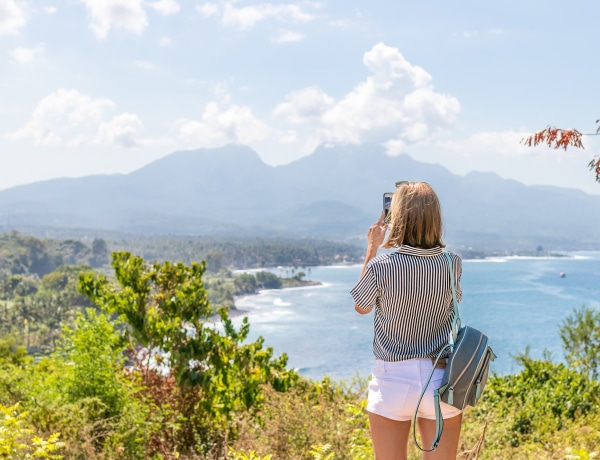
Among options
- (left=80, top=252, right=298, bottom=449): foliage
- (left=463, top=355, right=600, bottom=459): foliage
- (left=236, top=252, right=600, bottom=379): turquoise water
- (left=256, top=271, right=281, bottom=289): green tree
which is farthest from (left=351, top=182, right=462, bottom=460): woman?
(left=256, top=271, right=281, bottom=289): green tree

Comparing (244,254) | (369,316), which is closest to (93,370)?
(369,316)

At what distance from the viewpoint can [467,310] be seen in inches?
2484

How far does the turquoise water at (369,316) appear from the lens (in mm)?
47750

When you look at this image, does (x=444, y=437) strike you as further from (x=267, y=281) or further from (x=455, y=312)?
(x=267, y=281)

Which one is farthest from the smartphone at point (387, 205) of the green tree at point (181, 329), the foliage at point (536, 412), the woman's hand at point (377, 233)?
the green tree at point (181, 329)

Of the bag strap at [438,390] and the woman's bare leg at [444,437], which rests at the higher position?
the bag strap at [438,390]

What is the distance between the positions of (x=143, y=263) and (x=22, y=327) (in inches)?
2070

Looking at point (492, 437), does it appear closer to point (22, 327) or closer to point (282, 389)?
point (282, 389)

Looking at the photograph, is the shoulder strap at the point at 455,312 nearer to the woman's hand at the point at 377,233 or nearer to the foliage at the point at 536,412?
the woman's hand at the point at 377,233

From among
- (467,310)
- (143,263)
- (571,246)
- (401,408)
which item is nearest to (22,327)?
(467,310)

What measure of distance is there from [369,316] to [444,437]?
66.8m

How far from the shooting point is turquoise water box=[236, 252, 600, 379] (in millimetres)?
47750

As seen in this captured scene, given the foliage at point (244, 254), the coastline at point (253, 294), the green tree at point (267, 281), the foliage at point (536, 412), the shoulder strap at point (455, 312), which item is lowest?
the coastline at point (253, 294)

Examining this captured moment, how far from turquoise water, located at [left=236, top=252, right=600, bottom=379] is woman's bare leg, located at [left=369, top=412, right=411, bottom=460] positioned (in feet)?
88.7
